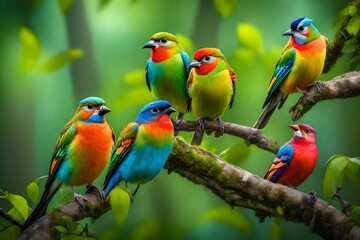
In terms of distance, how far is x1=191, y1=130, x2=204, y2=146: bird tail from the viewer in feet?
8.28

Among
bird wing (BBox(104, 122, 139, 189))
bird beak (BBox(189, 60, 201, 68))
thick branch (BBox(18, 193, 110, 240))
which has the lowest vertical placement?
thick branch (BBox(18, 193, 110, 240))

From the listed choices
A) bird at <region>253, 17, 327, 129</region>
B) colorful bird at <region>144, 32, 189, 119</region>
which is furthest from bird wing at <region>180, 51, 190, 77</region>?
bird at <region>253, 17, 327, 129</region>

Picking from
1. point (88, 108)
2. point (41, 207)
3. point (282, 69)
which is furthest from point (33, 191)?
point (282, 69)

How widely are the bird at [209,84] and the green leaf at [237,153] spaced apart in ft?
0.49

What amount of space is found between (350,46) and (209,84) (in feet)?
1.96

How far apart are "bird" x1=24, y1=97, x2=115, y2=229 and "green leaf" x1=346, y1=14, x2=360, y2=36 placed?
97 cm

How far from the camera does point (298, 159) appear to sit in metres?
2.38

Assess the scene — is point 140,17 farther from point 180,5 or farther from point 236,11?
point 236,11

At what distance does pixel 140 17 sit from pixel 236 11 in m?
0.49

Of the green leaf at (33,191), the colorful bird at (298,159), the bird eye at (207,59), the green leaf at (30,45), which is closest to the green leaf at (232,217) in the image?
the colorful bird at (298,159)

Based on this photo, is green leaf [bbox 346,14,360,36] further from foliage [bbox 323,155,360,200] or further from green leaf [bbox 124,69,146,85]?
green leaf [bbox 124,69,146,85]

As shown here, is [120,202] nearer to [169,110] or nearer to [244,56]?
[169,110]

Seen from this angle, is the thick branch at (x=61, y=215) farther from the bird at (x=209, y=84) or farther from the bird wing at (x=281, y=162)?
the bird wing at (x=281, y=162)

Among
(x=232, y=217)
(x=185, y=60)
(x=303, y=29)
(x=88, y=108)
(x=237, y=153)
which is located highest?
(x=303, y=29)
